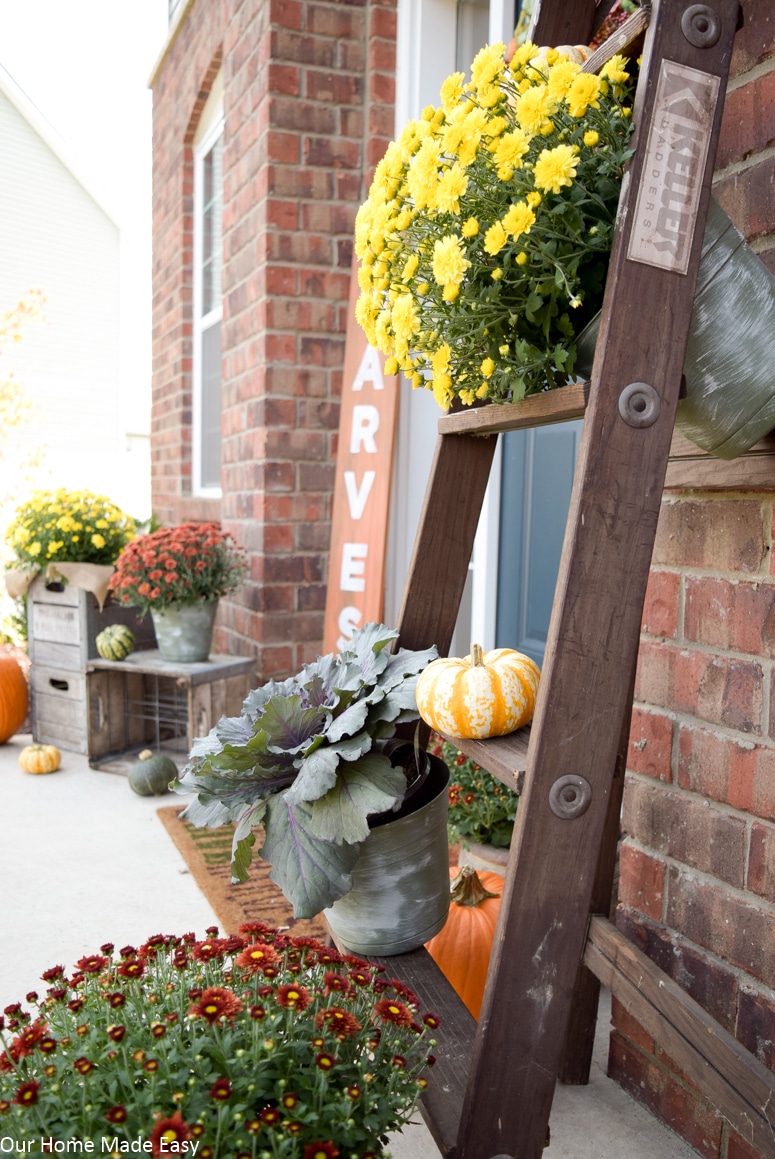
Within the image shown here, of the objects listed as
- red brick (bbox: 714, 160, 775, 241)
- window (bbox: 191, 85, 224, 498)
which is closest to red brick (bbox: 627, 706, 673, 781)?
red brick (bbox: 714, 160, 775, 241)

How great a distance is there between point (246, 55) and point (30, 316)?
190 inches

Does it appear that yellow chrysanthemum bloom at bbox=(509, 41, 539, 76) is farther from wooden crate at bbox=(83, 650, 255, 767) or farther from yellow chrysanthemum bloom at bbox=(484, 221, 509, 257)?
wooden crate at bbox=(83, 650, 255, 767)

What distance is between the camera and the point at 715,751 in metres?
1.24

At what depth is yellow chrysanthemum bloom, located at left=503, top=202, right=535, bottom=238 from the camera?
89cm

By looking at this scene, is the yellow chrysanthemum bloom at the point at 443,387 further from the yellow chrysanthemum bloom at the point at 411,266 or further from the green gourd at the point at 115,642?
the green gourd at the point at 115,642

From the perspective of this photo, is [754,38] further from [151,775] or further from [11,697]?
[11,697]

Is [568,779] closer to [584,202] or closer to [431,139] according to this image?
[584,202]

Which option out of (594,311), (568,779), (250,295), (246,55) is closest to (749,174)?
(594,311)

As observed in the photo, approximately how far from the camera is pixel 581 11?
52.2 inches

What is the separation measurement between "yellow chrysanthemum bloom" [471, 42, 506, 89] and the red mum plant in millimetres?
2271

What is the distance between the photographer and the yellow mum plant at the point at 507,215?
3.00ft

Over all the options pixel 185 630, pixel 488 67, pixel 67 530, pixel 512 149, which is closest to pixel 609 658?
pixel 512 149

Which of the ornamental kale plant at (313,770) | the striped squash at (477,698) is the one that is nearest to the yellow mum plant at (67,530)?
the ornamental kale plant at (313,770)

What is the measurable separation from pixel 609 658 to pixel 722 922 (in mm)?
536
